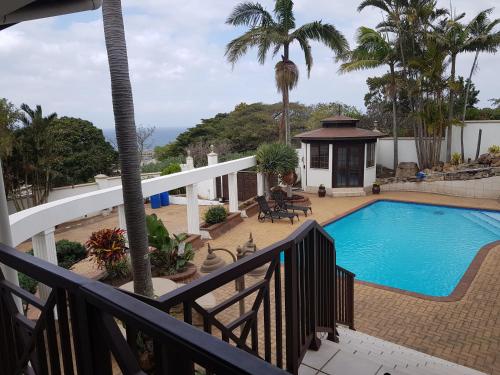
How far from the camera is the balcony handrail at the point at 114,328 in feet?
3.10

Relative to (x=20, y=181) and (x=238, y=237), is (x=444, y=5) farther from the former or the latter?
(x=20, y=181)

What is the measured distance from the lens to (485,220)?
14719 millimetres

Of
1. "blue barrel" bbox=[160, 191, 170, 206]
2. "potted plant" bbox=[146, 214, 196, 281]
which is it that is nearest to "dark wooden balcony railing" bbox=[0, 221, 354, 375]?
"potted plant" bbox=[146, 214, 196, 281]

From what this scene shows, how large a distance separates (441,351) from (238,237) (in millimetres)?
7423

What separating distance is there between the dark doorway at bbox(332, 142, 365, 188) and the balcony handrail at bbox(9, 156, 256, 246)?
8.09 meters

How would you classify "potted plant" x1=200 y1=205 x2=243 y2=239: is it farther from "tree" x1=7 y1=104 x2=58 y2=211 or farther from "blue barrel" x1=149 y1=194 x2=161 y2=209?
"tree" x1=7 y1=104 x2=58 y2=211

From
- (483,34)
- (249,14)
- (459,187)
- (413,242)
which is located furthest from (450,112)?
(249,14)

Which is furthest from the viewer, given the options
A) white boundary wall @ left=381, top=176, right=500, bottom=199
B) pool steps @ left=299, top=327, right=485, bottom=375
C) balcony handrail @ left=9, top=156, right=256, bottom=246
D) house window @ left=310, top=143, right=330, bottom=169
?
house window @ left=310, top=143, right=330, bottom=169

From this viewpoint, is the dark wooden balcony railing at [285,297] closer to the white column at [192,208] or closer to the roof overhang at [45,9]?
the roof overhang at [45,9]

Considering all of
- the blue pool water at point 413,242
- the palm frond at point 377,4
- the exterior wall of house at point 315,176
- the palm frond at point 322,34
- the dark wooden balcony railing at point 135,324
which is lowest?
the blue pool water at point 413,242

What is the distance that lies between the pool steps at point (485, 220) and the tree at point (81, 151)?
1933 centimetres

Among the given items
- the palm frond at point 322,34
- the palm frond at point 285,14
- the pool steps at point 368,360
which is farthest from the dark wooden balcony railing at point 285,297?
the palm frond at point 285,14

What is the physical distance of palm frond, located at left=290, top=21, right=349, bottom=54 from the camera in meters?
→ 17.5

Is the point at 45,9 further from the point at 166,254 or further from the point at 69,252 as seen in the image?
the point at 69,252
